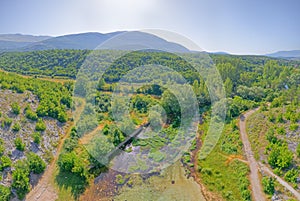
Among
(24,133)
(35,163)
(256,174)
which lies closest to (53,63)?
(24,133)

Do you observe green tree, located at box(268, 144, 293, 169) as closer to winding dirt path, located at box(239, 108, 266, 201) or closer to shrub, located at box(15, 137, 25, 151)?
winding dirt path, located at box(239, 108, 266, 201)

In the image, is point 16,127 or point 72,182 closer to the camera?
point 72,182

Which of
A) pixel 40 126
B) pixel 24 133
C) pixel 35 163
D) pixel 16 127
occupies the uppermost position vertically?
pixel 16 127

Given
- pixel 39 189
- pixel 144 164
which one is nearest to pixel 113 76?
pixel 144 164

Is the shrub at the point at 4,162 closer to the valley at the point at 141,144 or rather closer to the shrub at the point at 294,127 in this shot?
the valley at the point at 141,144

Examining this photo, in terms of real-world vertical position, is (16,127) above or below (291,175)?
above

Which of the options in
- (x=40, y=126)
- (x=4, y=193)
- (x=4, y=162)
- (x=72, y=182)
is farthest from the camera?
(x=40, y=126)

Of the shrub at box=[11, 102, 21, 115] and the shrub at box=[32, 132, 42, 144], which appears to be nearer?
the shrub at box=[32, 132, 42, 144]

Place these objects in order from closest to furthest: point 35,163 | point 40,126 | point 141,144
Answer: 1. point 35,163
2. point 40,126
3. point 141,144

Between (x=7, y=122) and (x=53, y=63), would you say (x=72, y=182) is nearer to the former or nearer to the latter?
(x=7, y=122)

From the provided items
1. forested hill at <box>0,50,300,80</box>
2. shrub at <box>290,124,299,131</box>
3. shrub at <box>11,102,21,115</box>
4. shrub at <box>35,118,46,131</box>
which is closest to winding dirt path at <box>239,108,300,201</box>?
shrub at <box>290,124,299,131</box>

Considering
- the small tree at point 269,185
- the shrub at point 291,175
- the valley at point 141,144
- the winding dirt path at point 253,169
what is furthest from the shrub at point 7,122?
the shrub at point 291,175
